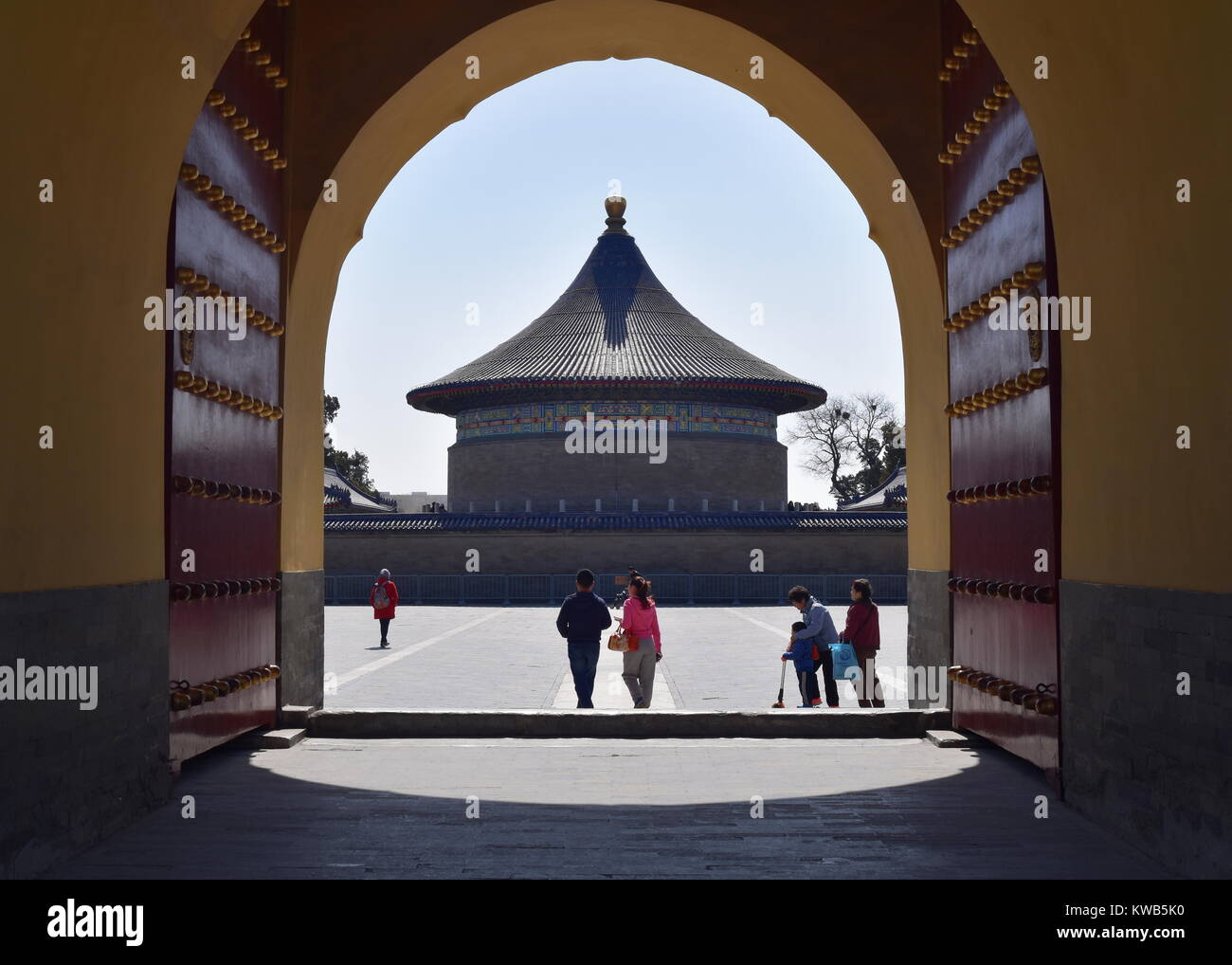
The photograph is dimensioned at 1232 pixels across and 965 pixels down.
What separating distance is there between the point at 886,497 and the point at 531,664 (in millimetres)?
27300

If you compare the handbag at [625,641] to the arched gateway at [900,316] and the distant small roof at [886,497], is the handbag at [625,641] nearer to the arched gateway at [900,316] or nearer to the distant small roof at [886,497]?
the arched gateway at [900,316]

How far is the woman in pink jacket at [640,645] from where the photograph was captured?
923 centimetres

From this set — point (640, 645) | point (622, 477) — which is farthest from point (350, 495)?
point (640, 645)

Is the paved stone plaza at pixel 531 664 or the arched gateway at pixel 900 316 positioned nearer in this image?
the arched gateway at pixel 900 316

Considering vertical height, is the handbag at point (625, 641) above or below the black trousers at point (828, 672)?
above

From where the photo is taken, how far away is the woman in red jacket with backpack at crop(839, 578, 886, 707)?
28.8 feet

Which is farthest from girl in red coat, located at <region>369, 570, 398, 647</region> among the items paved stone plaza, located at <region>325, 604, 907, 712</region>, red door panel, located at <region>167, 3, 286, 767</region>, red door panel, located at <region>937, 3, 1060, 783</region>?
red door panel, located at <region>937, 3, 1060, 783</region>

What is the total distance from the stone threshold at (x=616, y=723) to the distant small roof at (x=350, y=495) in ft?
97.1

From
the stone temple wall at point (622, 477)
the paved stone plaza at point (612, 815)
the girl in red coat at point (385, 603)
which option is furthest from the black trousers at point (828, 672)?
the stone temple wall at point (622, 477)

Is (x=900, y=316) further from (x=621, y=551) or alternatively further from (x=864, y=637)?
(x=621, y=551)

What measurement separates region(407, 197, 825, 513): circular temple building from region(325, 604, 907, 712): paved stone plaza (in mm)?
12259

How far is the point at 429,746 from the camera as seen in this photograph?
21.9ft
